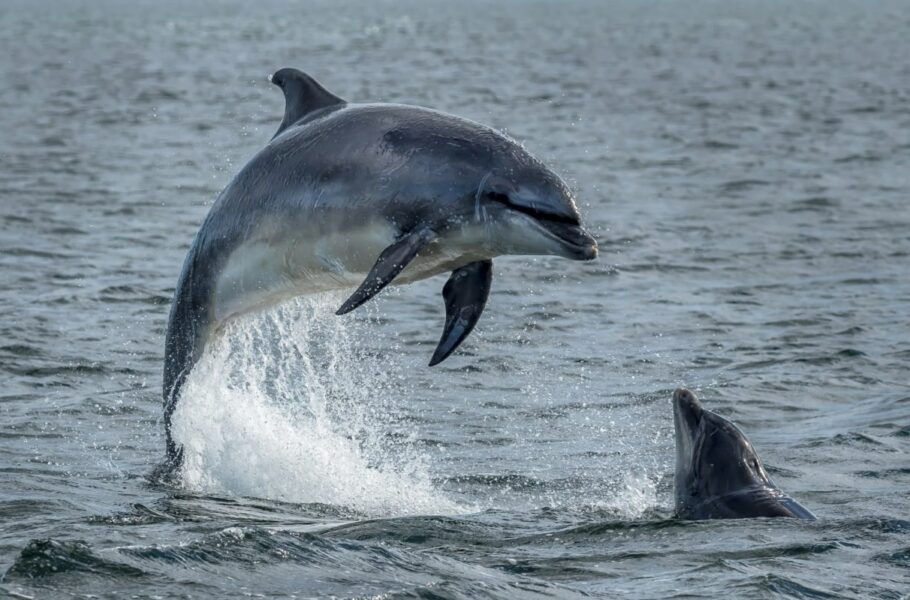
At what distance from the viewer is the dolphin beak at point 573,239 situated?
31.3 ft

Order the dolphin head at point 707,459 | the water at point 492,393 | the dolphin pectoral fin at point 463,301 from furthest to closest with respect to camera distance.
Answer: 1. the dolphin head at point 707,459
2. the dolphin pectoral fin at point 463,301
3. the water at point 492,393

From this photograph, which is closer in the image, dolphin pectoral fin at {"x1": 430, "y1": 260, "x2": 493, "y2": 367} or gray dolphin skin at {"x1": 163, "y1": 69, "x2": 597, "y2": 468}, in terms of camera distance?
gray dolphin skin at {"x1": 163, "y1": 69, "x2": 597, "y2": 468}

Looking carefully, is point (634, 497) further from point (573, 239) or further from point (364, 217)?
point (573, 239)

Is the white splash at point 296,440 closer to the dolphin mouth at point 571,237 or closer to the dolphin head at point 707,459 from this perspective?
the dolphin head at point 707,459

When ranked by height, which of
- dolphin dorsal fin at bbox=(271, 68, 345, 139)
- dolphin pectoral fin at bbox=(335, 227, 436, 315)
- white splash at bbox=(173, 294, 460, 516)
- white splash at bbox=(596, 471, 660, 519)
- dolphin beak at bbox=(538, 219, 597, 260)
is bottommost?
white splash at bbox=(596, 471, 660, 519)

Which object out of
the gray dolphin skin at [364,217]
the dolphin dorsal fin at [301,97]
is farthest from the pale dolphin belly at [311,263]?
the dolphin dorsal fin at [301,97]

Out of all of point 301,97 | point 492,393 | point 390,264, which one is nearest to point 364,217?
point 390,264

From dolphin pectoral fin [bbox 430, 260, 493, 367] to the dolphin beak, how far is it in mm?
645

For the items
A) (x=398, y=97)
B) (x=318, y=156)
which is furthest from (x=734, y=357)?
(x=398, y=97)

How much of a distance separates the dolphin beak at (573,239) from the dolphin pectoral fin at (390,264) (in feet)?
2.37

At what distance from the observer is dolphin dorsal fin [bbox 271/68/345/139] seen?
38.6 feet

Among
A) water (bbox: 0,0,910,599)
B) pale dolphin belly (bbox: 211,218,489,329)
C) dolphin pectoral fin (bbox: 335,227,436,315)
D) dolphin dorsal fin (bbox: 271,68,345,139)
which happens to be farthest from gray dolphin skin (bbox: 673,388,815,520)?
dolphin dorsal fin (bbox: 271,68,345,139)

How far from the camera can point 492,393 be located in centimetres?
1623

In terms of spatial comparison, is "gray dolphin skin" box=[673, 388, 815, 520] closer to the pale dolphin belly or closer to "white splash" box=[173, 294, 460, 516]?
"white splash" box=[173, 294, 460, 516]
